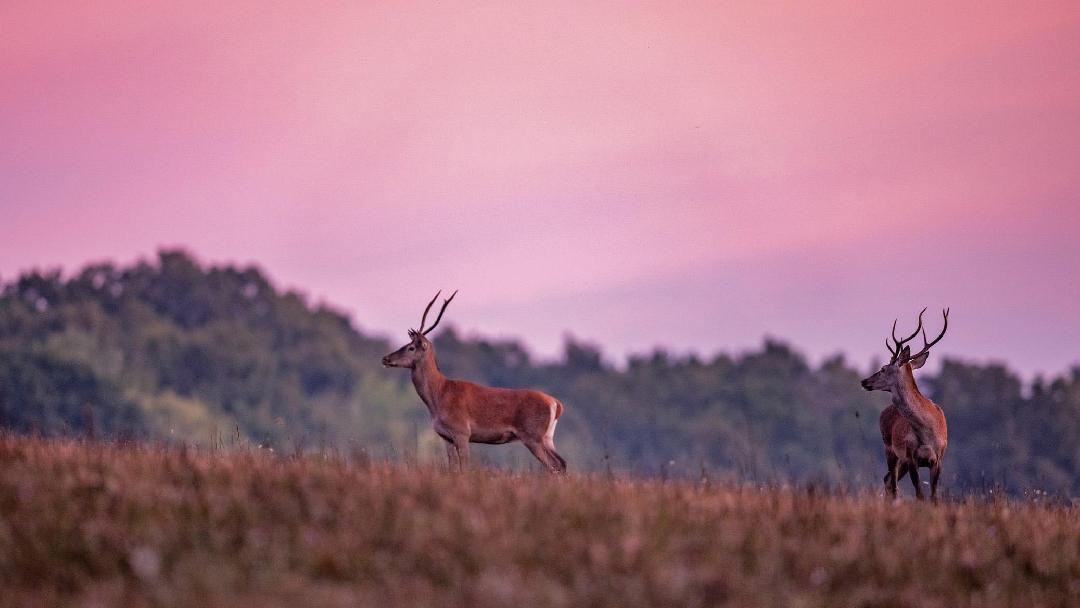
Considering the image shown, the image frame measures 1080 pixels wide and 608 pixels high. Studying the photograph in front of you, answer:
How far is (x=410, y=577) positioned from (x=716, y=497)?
3.96m

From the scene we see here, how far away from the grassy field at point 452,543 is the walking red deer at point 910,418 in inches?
206

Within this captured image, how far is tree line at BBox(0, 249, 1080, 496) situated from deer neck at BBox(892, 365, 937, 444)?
55585 millimetres

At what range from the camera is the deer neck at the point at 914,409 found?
60.0 ft

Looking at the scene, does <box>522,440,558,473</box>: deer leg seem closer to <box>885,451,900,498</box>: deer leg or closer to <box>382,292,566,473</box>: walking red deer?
<box>382,292,566,473</box>: walking red deer

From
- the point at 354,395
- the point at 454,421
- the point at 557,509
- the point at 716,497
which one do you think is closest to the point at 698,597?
the point at 557,509

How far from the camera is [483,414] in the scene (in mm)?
18828

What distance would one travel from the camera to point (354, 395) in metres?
99.4

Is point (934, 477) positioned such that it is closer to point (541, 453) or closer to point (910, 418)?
point (910, 418)

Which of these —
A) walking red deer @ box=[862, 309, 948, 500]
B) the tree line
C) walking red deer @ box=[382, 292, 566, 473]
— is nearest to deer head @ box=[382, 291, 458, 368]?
walking red deer @ box=[382, 292, 566, 473]

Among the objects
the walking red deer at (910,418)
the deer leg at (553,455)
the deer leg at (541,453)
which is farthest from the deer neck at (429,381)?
the walking red deer at (910,418)

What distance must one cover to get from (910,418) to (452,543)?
988cm

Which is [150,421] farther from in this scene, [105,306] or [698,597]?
[698,597]

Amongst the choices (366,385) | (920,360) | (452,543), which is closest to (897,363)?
(920,360)

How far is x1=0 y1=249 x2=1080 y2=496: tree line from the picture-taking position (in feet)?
259
